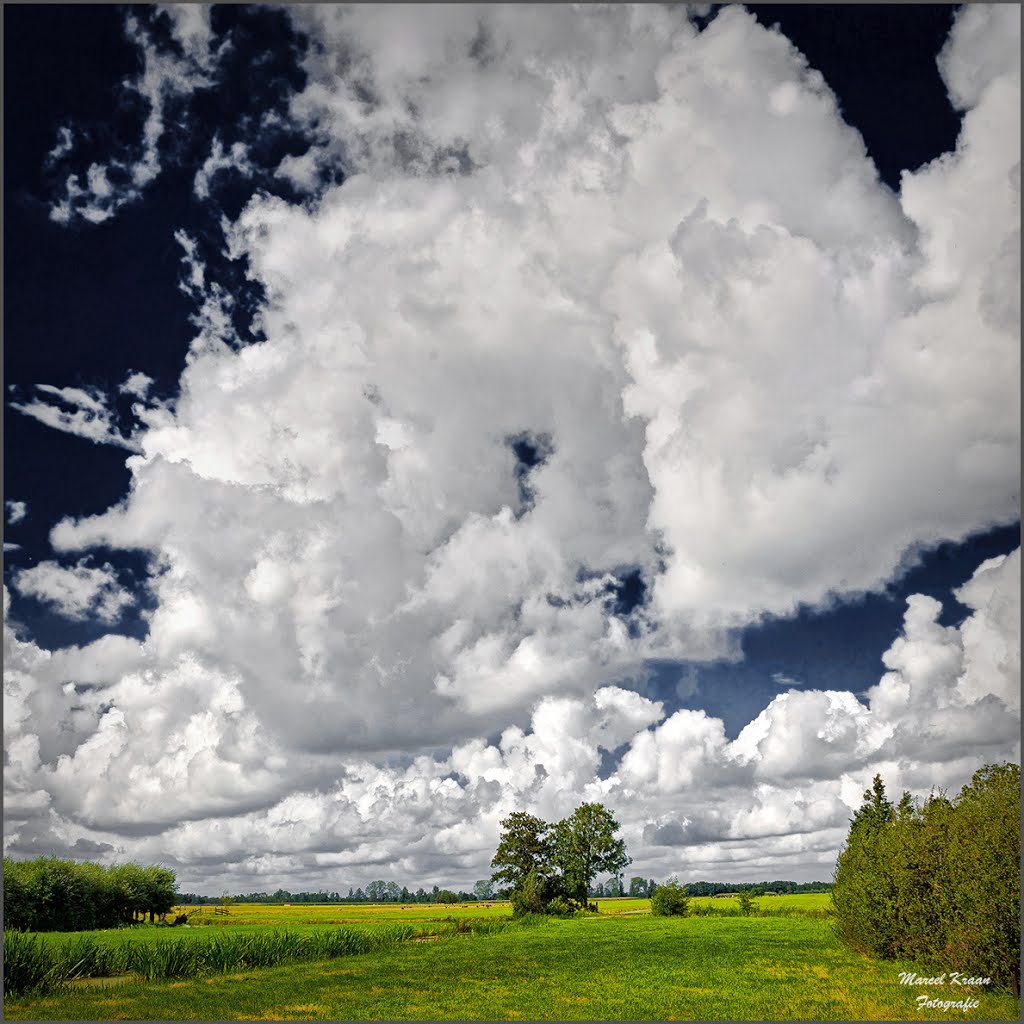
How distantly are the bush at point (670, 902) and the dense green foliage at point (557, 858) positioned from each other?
1730 cm

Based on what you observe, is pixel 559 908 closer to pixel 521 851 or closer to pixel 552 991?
pixel 521 851

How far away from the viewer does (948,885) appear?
113 ft

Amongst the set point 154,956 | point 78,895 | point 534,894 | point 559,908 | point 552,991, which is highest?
point 552,991

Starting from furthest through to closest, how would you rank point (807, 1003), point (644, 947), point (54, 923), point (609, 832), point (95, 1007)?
point (609, 832)
point (54, 923)
point (644, 947)
point (95, 1007)
point (807, 1003)

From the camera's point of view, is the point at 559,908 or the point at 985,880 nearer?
the point at 985,880

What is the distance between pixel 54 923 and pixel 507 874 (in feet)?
219

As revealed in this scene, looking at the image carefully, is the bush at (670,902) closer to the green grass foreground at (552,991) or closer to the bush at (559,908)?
the bush at (559,908)

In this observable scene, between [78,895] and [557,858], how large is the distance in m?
74.7

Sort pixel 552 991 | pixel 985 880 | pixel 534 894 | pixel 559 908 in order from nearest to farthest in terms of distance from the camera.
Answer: pixel 985 880
pixel 552 991
pixel 534 894
pixel 559 908

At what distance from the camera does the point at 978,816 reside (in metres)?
32.8

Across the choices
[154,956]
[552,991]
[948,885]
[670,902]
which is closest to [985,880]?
[948,885]

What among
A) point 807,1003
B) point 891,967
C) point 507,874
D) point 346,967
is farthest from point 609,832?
point 807,1003

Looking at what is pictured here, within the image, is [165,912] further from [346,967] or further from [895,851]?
[895,851]

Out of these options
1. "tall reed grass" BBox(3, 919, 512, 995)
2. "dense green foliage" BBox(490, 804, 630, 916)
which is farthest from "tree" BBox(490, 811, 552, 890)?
"tall reed grass" BBox(3, 919, 512, 995)
